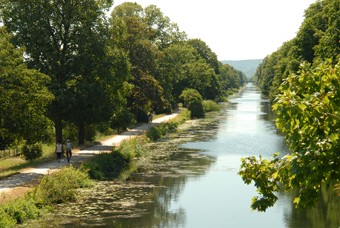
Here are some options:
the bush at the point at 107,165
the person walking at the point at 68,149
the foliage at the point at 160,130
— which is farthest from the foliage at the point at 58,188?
the foliage at the point at 160,130

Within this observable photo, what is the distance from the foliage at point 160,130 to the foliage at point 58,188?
23812mm

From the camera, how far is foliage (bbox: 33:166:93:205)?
22656 millimetres

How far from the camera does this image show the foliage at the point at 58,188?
74.3ft

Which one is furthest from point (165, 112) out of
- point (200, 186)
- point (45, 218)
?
point (45, 218)

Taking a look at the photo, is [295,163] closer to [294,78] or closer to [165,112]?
[294,78]

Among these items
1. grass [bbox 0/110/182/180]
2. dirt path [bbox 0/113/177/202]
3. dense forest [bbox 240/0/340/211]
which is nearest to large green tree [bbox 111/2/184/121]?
grass [bbox 0/110/182/180]

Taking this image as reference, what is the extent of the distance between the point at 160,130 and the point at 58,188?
30.8 m

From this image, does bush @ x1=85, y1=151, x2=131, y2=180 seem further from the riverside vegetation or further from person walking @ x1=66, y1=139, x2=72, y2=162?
person walking @ x1=66, y1=139, x2=72, y2=162

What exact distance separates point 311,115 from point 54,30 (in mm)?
30316

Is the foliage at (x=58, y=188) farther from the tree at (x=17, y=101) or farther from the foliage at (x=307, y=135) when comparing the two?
the foliage at (x=307, y=135)

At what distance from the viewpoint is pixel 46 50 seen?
112 ft

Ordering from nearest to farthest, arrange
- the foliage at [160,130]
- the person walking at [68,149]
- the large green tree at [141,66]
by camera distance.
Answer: the person walking at [68,149], the foliage at [160,130], the large green tree at [141,66]

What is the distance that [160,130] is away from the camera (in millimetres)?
54188

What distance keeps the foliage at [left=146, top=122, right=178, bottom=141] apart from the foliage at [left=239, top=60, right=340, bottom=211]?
41.0m
